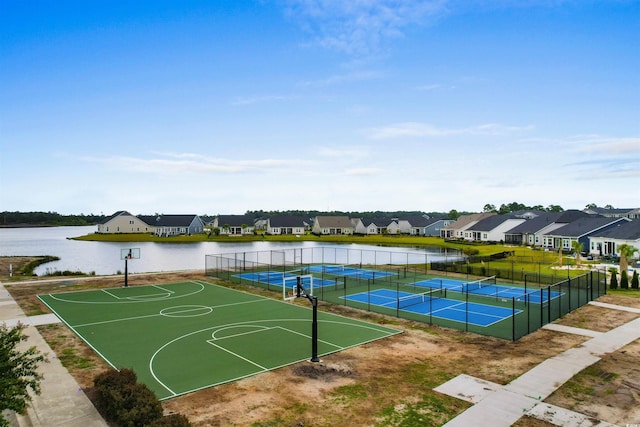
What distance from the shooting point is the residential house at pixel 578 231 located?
55406 millimetres

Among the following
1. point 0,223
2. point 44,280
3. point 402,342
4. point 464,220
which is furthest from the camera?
point 0,223

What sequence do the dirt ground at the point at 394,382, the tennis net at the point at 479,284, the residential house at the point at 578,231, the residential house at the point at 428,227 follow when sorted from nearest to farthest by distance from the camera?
1. the dirt ground at the point at 394,382
2. the tennis net at the point at 479,284
3. the residential house at the point at 578,231
4. the residential house at the point at 428,227

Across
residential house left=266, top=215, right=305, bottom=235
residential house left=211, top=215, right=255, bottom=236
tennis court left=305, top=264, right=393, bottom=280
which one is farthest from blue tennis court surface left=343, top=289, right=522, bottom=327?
residential house left=211, top=215, right=255, bottom=236

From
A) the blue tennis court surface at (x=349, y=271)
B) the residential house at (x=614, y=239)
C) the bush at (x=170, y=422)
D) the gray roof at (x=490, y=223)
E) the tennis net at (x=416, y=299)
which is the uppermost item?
the gray roof at (x=490, y=223)

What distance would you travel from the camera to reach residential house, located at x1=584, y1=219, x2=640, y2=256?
47.4 m

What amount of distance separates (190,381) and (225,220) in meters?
108

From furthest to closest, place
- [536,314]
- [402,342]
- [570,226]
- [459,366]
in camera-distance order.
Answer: [570,226]
[536,314]
[402,342]
[459,366]

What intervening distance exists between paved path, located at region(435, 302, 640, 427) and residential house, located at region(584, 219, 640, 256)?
36.1m

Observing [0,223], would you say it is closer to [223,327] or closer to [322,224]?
[322,224]

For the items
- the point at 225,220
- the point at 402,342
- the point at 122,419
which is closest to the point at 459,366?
the point at 402,342

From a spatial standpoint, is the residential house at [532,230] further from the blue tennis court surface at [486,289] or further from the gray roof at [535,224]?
the blue tennis court surface at [486,289]

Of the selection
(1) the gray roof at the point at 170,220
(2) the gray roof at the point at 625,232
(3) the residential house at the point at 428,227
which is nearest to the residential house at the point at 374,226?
(3) the residential house at the point at 428,227

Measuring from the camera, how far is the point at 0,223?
608ft

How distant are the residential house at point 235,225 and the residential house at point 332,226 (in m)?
17.9
